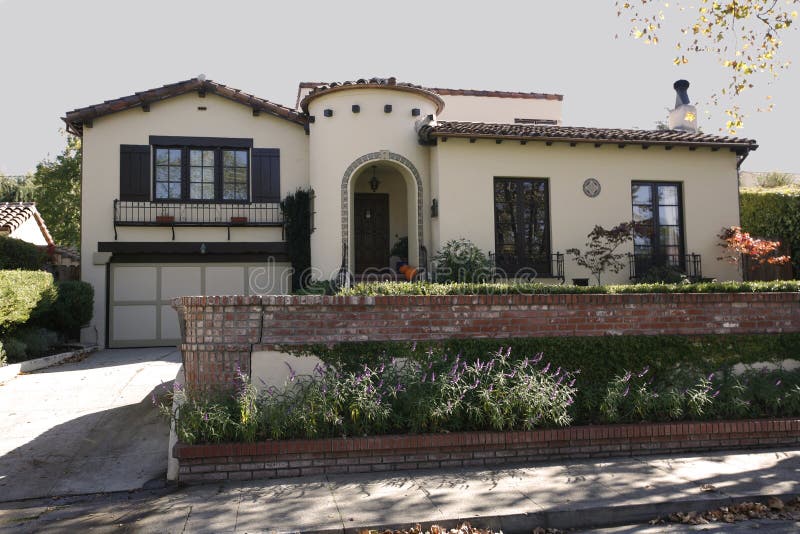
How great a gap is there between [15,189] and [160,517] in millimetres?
29888

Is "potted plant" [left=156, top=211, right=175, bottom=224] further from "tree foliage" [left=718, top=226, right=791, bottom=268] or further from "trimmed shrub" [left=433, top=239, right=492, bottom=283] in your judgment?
"tree foliage" [left=718, top=226, right=791, bottom=268]

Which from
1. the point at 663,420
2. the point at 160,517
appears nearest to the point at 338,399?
the point at 160,517

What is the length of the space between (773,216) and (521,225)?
23.7 feet

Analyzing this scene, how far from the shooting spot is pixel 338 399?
5.54 m

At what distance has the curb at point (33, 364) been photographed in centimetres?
977

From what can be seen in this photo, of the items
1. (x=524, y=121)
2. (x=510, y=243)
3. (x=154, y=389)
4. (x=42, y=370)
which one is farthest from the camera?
(x=524, y=121)

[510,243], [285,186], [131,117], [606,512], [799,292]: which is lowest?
[606,512]

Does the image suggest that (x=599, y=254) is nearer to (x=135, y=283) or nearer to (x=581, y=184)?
(x=581, y=184)

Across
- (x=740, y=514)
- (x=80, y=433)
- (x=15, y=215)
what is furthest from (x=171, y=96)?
(x=740, y=514)

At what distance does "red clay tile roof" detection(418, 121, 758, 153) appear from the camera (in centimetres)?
1284

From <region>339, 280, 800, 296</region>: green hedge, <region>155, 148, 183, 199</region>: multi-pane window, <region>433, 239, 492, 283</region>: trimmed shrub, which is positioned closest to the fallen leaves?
<region>339, 280, 800, 296</region>: green hedge

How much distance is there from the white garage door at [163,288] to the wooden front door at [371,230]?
2000 millimetres

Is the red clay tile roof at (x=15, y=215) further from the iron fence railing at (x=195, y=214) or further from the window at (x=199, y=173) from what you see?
the window at (x=199, y=173)

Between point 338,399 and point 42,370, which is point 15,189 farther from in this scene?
point 338,399
